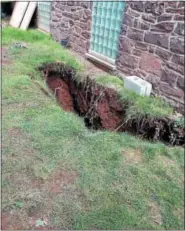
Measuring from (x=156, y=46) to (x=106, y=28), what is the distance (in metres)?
1.40

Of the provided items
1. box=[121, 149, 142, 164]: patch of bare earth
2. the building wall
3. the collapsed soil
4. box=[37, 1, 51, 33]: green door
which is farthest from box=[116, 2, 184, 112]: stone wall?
box=[37, 1, 51, 33]: green door

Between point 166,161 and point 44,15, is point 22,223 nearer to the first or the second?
point 166,161

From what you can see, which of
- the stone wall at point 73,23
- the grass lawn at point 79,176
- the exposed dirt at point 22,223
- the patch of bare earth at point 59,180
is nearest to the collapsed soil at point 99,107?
the grass lawn at point 79,176

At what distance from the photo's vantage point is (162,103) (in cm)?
394

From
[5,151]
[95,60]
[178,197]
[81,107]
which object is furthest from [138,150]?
[95,60]

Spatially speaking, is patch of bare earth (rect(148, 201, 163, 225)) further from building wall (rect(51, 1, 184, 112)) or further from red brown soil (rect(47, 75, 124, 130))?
red brown soil (rect(47, 75, 124, 130))

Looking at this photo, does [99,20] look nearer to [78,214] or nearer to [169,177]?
[169,177]

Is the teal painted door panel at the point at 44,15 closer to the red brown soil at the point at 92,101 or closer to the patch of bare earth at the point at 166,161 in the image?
the red brown soil at the point at 92,101

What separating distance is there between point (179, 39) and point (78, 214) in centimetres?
250

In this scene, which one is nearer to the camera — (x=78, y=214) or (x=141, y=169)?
(x=78, y=214)

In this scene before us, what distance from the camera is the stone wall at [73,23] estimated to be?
5.73m

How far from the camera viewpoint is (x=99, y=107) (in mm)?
4527

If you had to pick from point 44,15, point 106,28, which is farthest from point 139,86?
point 44,15

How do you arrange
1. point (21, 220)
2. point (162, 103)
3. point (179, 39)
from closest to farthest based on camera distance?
point (21, 220) < point (179, 39) < point (162, 103)
